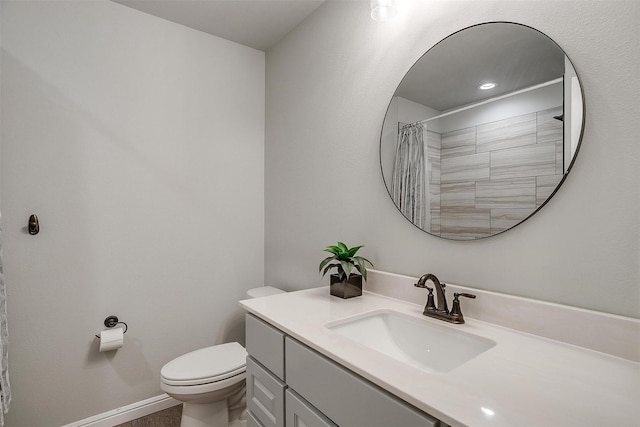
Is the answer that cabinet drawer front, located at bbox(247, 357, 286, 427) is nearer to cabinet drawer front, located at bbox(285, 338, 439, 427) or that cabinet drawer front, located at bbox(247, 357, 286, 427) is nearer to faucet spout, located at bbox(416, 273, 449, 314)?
cabinet drawer front, located at bbox(285, 338, 439, 427)

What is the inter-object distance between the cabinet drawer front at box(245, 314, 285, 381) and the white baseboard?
1.19 meters

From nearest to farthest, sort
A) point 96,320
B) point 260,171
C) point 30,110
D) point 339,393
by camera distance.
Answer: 1. point 339,393
2. point 30,110
3. point 96,320
4. point 260,171

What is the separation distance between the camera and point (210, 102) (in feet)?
7.32

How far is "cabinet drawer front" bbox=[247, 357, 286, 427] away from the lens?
110 centimetres

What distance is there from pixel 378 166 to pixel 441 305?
2.35 ft

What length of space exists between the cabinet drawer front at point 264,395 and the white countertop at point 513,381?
27cm

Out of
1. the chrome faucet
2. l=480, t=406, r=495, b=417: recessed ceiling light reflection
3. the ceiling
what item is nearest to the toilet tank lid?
the chrome faucet

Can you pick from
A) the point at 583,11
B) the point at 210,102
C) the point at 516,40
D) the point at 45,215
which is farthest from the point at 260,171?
the point at 583,11

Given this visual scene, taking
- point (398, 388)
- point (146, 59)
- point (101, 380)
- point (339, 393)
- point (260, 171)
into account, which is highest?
point (146, 59)

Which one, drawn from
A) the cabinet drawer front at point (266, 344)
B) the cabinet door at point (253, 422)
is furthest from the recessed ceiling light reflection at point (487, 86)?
the cabinet door at point (253, 422)

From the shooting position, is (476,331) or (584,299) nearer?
(584,299)

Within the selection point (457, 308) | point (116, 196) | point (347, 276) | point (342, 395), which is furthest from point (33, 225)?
point (457, 308)

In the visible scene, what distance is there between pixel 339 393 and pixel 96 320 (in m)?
1.71

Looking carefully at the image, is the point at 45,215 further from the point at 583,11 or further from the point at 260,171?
the point at 583,11
